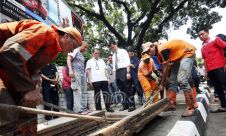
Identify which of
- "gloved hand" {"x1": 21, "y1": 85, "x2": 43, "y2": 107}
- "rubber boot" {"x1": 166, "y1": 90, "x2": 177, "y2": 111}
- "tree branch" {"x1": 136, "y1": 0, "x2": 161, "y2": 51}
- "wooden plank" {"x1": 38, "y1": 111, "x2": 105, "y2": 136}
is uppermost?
"tree branch" {"x1": 136, "y1": 0, "x2": 161, "y2": 51}

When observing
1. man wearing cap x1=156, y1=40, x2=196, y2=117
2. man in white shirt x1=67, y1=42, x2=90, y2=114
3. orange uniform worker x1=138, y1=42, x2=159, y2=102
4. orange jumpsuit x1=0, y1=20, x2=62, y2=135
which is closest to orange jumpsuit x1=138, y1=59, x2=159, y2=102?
orange uniform worker x1=138, y1=42, x2=159, y2=102

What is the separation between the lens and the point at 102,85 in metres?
8.88

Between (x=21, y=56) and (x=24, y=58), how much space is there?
0.04 metres

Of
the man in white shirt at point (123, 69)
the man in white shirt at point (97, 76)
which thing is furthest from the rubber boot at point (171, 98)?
the man in white shirt at point (97, 76)

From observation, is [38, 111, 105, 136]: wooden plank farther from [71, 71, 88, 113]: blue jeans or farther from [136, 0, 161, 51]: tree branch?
[136, 0, 161, 51]: tree branch

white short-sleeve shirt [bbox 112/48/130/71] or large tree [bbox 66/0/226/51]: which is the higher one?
large tree [bbox 66/0/226/51]

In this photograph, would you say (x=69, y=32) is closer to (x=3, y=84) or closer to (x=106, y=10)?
(x=3, y=84)

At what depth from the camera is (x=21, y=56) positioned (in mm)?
2895

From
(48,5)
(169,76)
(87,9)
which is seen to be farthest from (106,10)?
(169,76)

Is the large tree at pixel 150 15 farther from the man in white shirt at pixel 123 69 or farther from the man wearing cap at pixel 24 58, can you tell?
the man wearing cap at pixel 24 58

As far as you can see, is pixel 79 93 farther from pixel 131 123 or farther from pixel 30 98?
pixel 30 98

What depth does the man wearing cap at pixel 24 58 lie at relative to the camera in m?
2.88

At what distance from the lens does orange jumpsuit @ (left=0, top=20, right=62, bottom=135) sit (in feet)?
9.42

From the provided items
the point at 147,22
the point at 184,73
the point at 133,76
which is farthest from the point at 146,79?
the point at 147,22
